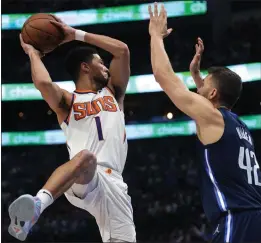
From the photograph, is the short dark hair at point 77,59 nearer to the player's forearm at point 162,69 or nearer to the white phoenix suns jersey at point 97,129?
the white phoenix suns jersey at point 97,129

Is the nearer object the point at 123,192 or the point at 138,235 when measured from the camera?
the point at 123,192

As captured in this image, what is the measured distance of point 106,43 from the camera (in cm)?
495

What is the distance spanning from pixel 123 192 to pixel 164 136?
1297 cm

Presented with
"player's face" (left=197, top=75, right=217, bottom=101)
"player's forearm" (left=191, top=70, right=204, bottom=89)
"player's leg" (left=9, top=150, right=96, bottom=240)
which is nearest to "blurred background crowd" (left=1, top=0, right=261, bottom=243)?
"player's forearm" (left=191, top=70, right=204, bottom=89)

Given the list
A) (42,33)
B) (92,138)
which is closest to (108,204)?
(92,138)

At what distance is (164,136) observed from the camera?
57.6 ft

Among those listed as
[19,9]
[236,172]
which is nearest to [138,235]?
[19,9]

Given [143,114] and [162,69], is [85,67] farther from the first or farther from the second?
[143,114]

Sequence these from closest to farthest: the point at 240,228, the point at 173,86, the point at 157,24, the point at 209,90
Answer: the point at 240,228 < the point at 173,86 < the point at 209,90 < the point at 157,24

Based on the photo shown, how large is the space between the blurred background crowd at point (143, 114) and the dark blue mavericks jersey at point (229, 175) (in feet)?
38.4

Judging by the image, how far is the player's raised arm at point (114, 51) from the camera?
4840 millimetres

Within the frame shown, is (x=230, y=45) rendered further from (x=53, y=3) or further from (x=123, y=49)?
(x=123, y=49)

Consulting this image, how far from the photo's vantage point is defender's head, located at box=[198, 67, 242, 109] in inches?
159

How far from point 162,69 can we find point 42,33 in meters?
1.32
